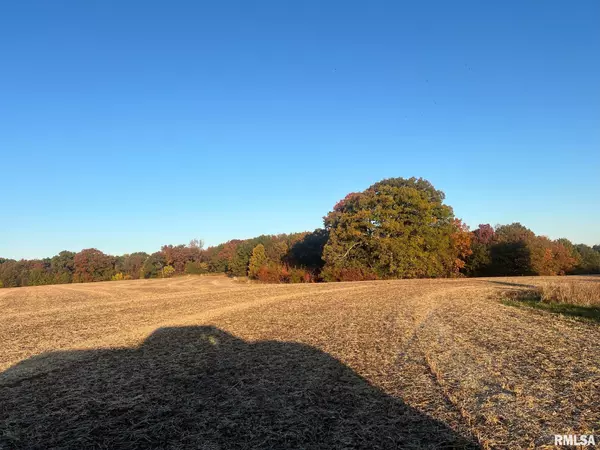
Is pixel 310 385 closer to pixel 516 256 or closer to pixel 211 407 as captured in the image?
pixel 211 407

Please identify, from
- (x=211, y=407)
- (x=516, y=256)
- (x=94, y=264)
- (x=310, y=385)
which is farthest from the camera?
(x=94, y=264)

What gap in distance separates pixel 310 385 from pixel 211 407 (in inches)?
58.6

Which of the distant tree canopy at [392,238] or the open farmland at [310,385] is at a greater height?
the distant tree canopy at [392,238]

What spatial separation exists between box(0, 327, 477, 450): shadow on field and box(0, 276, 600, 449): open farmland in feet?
0.07

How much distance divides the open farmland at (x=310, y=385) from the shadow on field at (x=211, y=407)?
0.02 metres

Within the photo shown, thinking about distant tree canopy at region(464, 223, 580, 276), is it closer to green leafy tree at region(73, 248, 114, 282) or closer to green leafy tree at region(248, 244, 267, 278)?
green leafy tree at region(248, 244, 267, 278)

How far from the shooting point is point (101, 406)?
16.1ft

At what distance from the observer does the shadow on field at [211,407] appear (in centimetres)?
379

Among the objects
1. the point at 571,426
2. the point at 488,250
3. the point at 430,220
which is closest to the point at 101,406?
the point at 571,426

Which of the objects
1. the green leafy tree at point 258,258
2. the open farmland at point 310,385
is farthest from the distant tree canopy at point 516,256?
the open farmland at point 310,385

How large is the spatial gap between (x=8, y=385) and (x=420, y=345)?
7.61 meters

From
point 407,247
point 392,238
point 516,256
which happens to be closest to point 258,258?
point 392,238

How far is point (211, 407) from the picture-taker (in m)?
4.68

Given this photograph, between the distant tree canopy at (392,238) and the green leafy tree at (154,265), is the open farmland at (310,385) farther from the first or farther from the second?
the green leafy tree at (154,265)
